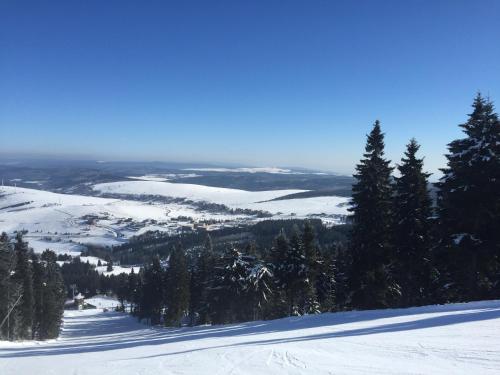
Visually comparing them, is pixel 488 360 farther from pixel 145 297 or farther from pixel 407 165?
pixel 145 297

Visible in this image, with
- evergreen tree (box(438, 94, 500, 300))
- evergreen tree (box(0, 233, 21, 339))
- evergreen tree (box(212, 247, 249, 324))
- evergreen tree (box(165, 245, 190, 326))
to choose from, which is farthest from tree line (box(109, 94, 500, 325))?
evergreen tree (box(0, 233, 21, 339))

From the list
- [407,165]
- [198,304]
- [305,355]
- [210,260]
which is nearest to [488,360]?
[305,355]

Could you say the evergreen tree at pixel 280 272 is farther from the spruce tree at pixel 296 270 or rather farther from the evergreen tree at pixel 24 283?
the evergreen tree at pixel 24 283

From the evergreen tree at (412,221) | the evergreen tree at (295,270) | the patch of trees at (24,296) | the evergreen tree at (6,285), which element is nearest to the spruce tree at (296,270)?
the evergreen tree at (295,270)

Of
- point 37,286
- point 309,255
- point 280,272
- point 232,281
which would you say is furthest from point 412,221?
point 37,286

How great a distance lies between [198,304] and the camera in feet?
167

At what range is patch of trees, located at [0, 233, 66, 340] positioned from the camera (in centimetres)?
3516

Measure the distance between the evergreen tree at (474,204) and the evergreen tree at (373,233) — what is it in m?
3.41

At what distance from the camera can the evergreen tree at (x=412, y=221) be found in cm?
2528

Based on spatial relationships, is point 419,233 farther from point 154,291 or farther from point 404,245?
point 154,291

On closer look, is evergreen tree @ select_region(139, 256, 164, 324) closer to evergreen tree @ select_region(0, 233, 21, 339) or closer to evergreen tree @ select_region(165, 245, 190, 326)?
evergreen tree @ select_region(165, 245, 190, 326)

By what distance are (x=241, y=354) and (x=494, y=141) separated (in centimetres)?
1861

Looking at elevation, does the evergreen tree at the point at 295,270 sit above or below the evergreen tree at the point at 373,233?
below

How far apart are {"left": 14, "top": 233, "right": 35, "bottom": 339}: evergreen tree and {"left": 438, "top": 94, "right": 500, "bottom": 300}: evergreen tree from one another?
125 feet
